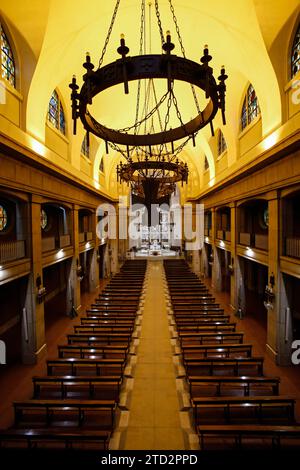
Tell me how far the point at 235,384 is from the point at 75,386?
4.64 metres

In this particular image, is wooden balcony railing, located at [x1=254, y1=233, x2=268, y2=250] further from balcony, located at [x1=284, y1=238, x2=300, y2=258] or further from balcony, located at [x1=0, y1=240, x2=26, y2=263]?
balcony, located at [x1=0, y1=240, x2=26, y2=263]

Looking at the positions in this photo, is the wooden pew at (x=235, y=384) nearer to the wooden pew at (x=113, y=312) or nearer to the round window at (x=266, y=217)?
the wooden pew at (x=113, y=312)

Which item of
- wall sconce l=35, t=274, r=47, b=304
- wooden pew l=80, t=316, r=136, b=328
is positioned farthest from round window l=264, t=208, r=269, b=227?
wall sconce l=35, t=274, r=47, b=304

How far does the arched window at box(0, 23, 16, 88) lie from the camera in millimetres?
8148

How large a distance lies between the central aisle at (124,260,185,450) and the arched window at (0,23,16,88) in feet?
35.3

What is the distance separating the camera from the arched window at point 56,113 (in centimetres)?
1207

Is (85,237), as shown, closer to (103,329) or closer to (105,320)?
(105,320)

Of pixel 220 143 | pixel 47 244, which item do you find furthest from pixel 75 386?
pixel 220 143

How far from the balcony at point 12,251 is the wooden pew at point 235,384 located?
6.87 m

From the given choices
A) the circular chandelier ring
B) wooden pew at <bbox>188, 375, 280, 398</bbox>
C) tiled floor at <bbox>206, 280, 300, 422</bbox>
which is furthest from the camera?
tiled floor at <bbox>206, 280, 300, 422</bbox>

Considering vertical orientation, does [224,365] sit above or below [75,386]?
above

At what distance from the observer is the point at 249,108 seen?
12508mm

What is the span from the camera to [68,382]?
7066 mm

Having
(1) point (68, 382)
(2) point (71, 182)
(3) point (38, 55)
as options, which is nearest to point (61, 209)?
(2) point (71, 182)
